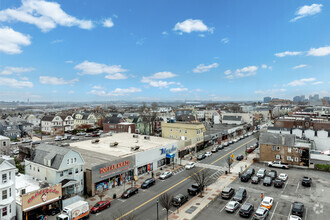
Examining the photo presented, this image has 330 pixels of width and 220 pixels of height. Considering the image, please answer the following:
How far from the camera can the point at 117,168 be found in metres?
37.9

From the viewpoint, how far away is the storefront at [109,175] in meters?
34.0

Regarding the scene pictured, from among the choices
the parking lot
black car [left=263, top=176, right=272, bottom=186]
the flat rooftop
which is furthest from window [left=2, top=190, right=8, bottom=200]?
black car [left=263, top=176, right=272, bottom=186]

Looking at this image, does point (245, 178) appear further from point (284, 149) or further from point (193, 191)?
point (284, 149)

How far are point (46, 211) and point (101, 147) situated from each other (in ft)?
71.8

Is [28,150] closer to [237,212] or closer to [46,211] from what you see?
[46,211]

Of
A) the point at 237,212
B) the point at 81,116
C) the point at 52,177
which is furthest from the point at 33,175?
the point at 81,116

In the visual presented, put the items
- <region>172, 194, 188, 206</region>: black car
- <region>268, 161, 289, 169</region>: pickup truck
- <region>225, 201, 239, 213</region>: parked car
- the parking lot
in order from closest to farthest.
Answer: the parking lot → <region>225, 201, 239, 213</region>: parked car → <region>172, 194, 188, 206</region>: black car → <region>268, 161, 289, 169</region>: pickup truck

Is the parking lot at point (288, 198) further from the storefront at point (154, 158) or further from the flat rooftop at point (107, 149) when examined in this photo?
the flat rooftop at point (107, 149)

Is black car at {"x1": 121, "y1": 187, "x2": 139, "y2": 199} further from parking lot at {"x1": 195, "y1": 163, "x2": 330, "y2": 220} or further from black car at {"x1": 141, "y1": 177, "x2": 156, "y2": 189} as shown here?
parking lot at {"x1": 195, "y1": 163, "x2": 330, "y2": 220}

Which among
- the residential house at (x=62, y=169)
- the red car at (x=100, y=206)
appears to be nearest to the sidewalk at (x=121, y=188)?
the red car at (x=100, y=206)

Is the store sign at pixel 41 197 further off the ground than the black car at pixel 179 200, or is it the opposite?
the store sign at pixel 41 197

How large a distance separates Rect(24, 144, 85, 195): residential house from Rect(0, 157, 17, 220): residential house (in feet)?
20.6

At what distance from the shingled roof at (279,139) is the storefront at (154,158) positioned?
2325cm

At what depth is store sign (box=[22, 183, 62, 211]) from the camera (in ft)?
84.8
